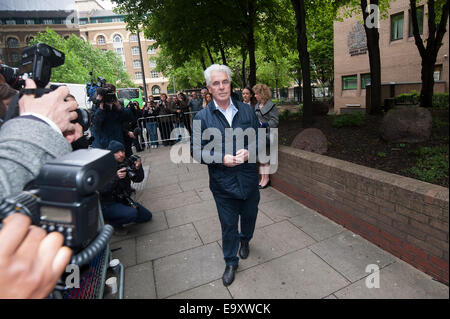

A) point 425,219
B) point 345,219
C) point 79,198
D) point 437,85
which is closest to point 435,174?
point 425,219

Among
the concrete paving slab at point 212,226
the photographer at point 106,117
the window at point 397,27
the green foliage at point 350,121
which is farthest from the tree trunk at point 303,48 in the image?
the window at point 397,27

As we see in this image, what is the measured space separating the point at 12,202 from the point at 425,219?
3155 millimetres

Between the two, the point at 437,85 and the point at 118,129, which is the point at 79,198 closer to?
the point at 118,129

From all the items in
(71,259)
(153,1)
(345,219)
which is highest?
(153,1)

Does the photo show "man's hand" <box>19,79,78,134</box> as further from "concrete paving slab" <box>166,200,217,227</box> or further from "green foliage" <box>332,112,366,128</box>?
"green foliage" <box>332,112,366,128</box>

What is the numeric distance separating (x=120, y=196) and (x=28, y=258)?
138 inches

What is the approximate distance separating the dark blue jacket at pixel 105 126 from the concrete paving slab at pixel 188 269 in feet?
10.1

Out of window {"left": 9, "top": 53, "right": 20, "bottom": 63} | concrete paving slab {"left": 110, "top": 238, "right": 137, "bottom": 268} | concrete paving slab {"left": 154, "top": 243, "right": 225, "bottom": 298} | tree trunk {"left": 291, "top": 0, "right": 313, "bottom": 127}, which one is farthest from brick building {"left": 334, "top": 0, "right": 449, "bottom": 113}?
window {"left": 9, "top": 53, "right": 20, "bottom": 63}

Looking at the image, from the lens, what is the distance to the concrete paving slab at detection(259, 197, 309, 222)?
4254mm

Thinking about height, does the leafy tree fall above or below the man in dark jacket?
above

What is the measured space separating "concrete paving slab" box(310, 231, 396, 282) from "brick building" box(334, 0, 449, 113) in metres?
15.8

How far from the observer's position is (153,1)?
8844 mm

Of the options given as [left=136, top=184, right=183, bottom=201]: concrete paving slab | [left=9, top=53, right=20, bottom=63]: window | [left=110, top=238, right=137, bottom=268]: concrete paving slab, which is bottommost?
[left=110, top=238, right=137, bottom=268]: concrete paving slab

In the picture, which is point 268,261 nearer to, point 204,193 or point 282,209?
point 282,209
